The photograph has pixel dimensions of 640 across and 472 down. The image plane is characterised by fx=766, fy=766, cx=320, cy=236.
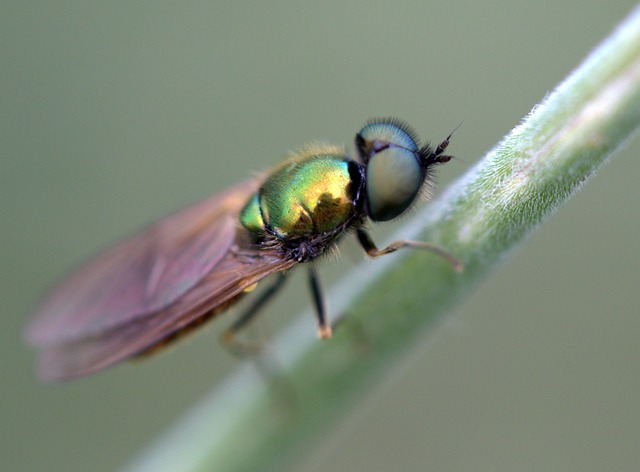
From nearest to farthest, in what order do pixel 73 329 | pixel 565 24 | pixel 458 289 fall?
pixel 458 289
pixel 73 329
pixel 565 24

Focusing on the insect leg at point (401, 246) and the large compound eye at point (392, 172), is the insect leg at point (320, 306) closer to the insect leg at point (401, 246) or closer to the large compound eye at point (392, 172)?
the insect leg at point (401, 246)

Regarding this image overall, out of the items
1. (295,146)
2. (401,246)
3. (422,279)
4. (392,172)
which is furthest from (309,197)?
(295,146)

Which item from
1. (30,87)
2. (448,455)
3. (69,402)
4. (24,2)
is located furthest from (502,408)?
(24,2)

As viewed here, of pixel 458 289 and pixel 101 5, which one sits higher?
pixel 101 5

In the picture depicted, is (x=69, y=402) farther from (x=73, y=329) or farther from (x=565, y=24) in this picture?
(x=565, y=24)

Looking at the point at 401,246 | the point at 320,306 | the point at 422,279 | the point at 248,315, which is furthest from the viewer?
the point at 248,315

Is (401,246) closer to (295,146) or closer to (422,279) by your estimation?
(422,279)

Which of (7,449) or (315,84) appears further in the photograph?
(315,84)
